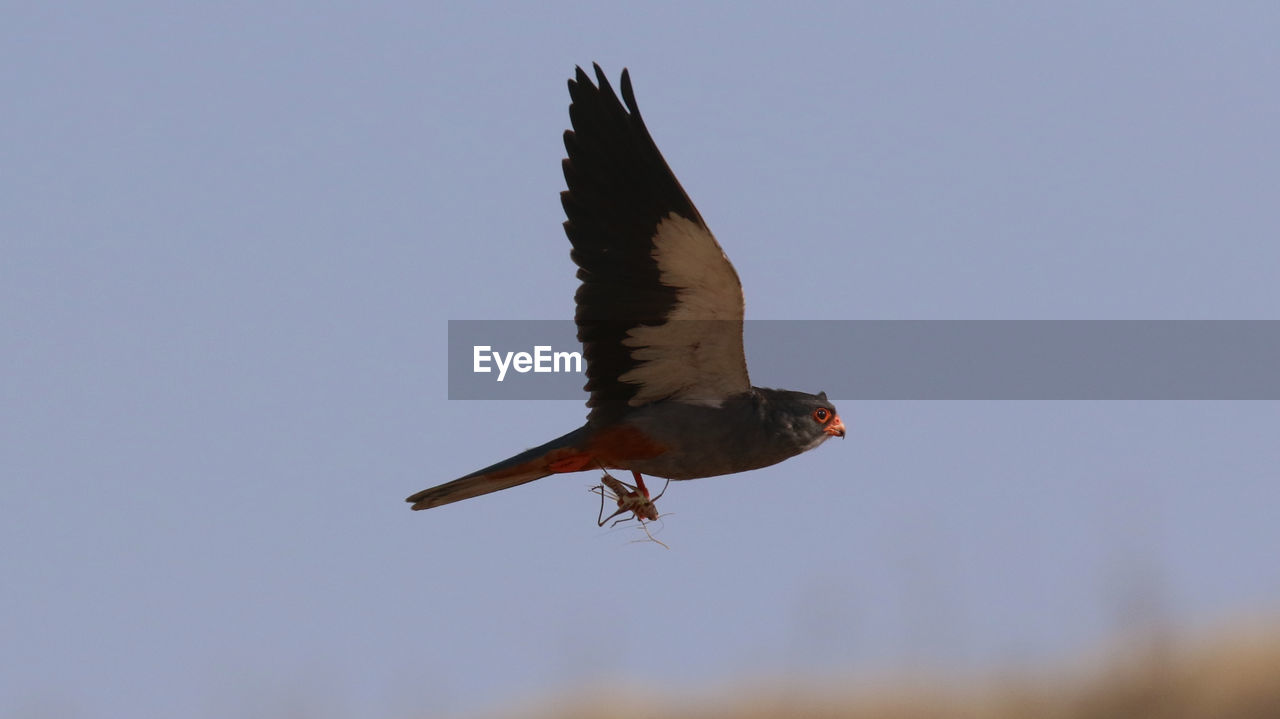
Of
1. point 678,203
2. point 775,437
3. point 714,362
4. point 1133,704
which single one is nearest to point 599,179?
point 678,203

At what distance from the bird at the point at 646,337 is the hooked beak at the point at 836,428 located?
22mm

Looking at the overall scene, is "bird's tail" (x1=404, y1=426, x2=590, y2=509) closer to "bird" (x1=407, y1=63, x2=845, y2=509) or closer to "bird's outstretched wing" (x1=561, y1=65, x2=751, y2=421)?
"bird" (x1=407, y1=63, x2=845, y2=509)

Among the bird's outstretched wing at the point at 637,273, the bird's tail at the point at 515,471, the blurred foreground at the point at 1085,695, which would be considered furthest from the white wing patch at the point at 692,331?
the blurred foreground at the point at 1085,695

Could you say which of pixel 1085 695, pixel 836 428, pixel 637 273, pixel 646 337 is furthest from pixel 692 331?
pixel 1085 695

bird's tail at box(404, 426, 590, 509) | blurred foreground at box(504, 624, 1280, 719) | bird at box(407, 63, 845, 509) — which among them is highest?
bird at box(407, 63, 845, 509)

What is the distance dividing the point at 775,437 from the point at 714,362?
54 cm

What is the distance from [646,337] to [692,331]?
0.86 ft

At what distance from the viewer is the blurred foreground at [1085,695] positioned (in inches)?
448

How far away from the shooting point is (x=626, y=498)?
8719 mm

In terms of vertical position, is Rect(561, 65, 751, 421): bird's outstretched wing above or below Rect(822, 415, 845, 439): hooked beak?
above

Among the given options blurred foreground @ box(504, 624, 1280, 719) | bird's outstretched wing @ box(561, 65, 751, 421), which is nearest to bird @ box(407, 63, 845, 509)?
bird's outstretched wing @ box(561, 65, 751, 421)

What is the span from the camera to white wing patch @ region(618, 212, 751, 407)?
8.52 m

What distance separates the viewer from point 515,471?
8680 mm

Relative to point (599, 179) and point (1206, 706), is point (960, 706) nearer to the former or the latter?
point (1206, 706)
